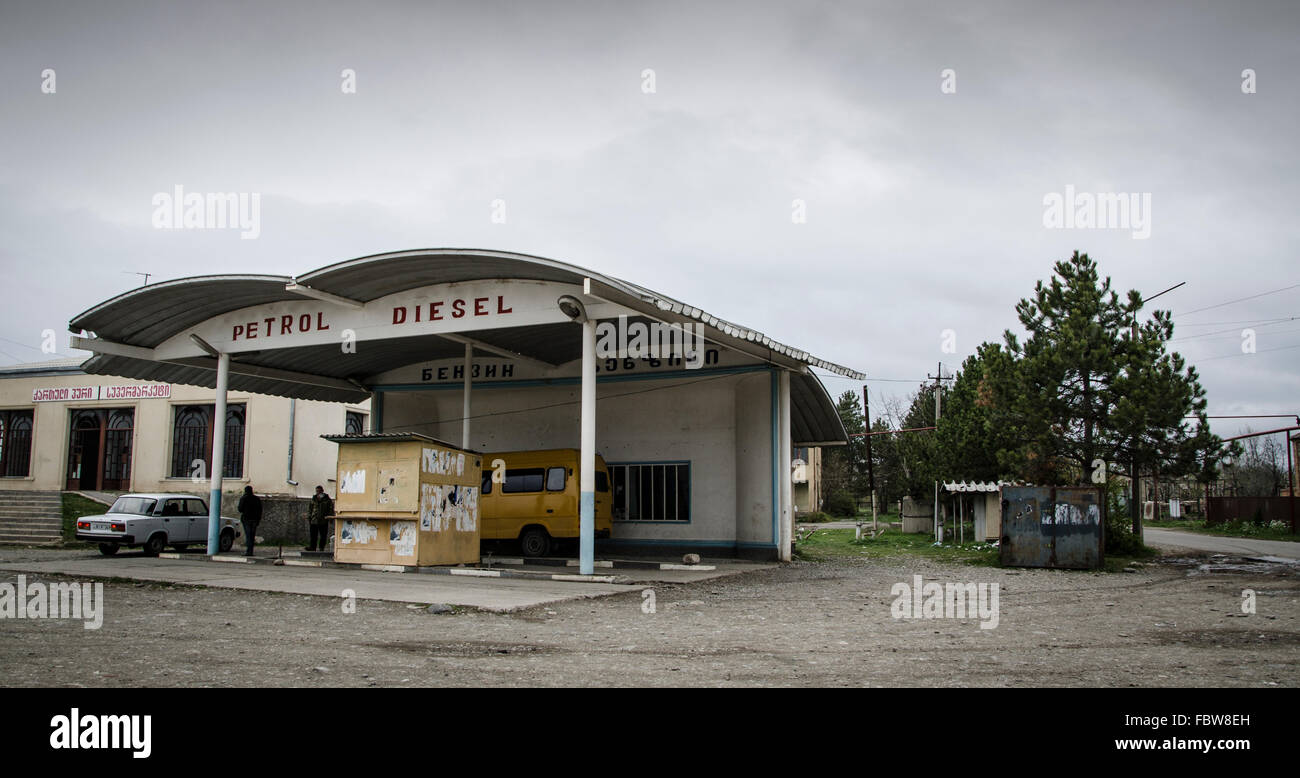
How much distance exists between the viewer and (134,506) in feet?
67.9

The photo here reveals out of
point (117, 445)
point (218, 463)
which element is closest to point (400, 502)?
point (218, 463)

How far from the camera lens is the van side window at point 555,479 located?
19031mm

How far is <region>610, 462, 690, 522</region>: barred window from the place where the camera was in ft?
66.2

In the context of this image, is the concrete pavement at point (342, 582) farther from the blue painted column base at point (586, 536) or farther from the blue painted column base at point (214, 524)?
the blue painted column base at point (214, 524)

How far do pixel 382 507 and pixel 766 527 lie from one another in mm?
Result: 8081

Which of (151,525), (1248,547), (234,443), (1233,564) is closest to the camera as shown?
(1233,564)

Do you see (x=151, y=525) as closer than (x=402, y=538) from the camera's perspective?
No

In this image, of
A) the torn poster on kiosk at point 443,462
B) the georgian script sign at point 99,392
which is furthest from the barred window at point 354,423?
the torn poster on kiosk at point 443,462

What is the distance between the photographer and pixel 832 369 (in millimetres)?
19156

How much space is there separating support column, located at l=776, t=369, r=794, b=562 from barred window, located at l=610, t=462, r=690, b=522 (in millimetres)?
2189

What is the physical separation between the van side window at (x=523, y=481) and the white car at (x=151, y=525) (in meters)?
6.59

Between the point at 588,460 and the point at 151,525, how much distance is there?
12114 mm

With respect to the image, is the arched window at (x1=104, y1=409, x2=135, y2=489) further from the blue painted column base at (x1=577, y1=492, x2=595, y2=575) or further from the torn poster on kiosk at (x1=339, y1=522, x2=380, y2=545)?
the blue painted column base at (x1=577, y1=492, x2=595, y2=575)

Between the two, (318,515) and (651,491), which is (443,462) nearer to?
(651,491)
